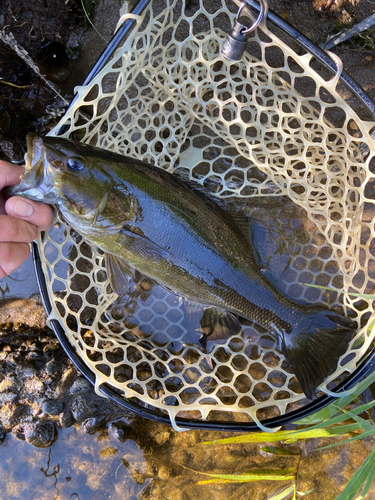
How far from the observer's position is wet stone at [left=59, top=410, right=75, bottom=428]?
3.10 meters

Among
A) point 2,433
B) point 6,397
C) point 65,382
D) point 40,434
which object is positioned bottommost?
point 2,433

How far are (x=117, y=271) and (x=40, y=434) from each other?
1.56m

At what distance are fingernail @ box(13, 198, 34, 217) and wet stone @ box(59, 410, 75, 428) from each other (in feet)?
5.67

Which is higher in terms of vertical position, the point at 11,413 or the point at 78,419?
the point at 78,419

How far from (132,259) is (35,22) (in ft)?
7.70

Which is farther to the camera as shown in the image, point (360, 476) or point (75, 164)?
point (360, 476)

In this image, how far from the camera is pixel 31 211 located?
2.55 metres

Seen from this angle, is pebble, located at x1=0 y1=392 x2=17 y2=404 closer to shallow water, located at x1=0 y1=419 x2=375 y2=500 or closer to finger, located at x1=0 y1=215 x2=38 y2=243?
shallow water, located at x1=0 y1=419 x2=375 y2=500

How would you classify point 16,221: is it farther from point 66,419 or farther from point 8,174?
point 66,419

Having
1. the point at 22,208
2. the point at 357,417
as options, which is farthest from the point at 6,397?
the point at 357,417

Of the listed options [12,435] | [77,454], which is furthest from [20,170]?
[77,454]

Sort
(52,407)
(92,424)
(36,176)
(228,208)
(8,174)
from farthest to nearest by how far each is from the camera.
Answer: (228,208) < (92,424) < (52,407) < (8,174) < (36,176)

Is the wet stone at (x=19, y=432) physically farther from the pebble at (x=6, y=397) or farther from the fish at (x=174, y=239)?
the fish at (x=174, y=239)

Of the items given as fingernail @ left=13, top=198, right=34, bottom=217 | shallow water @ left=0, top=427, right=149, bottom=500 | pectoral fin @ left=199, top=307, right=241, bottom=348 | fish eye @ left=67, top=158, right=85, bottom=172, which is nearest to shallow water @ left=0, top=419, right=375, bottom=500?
shallow water @ left=0, top=427, right=149, bottom=500
